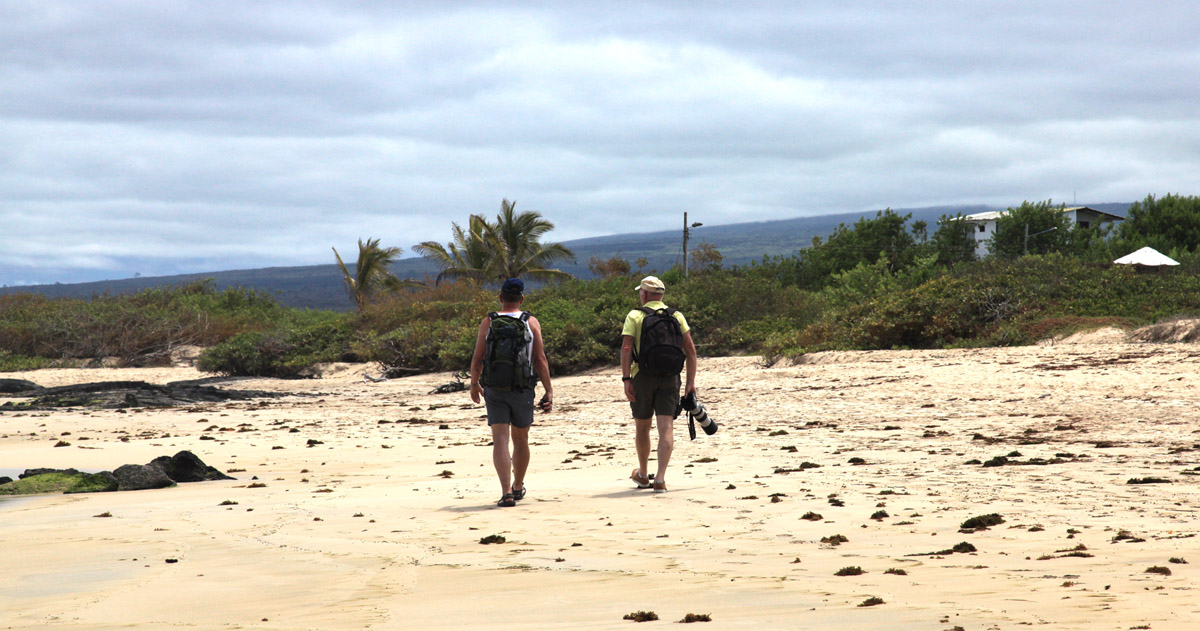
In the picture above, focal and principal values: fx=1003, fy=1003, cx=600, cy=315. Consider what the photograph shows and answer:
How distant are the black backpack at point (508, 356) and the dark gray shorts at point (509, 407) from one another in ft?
0.26

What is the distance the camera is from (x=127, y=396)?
18.6 metres

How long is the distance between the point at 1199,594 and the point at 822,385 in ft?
41.0

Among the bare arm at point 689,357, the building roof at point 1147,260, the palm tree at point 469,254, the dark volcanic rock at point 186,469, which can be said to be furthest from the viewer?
the palm tree at point 469,254

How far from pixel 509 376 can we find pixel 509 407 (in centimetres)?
25

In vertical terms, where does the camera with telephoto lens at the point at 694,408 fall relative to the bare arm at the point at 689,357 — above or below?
below

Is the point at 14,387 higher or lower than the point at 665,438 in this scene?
lower

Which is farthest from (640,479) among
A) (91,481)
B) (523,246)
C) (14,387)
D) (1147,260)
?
(523,246)

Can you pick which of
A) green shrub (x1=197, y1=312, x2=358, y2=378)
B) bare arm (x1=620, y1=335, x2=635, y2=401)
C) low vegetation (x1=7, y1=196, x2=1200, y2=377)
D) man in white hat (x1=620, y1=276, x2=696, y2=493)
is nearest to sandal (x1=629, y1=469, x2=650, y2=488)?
man in white hat (x1=620, y1=276, x2=696, y2=493)

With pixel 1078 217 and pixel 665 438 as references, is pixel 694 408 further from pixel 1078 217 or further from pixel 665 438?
pixel 1078 217

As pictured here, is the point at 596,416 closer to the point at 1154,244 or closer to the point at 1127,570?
the point at 1127,570

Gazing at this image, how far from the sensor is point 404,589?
13.9 ft

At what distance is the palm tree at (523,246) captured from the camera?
41406 millimetres

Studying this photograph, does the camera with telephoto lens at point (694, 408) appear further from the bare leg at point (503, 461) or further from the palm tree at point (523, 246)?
the palm tree at point (523, 246)

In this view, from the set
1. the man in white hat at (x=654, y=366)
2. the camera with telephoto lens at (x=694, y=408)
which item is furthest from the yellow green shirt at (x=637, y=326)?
the camera with telephoto lens at (x=694, y=408)
